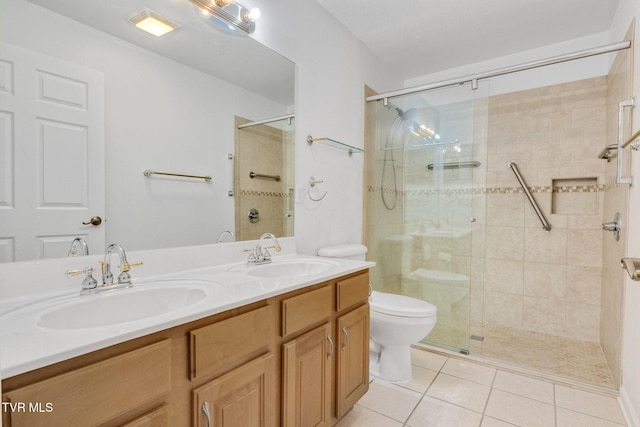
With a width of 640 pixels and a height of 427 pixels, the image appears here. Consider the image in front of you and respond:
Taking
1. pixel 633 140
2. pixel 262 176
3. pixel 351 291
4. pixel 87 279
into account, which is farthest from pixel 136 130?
pixel 633 140

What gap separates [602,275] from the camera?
251 cm

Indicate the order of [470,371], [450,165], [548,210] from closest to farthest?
[470,371]
[450,165]
[548,210]

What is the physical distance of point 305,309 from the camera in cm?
127

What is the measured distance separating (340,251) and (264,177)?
72 centimetres

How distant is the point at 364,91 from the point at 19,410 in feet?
8.66

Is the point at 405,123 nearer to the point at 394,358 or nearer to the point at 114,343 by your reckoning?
the point at 394,358

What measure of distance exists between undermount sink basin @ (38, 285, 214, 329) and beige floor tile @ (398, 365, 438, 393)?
4.88 ft

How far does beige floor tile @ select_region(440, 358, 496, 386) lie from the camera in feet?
6.64

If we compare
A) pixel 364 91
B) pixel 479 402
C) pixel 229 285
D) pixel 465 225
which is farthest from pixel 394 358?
pixel 364 91

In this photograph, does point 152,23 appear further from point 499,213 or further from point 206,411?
point 499,213

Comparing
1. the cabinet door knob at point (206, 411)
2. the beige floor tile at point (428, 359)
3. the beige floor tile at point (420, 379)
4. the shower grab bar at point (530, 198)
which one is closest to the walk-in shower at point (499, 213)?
the shower grab bar at point (530, 198)

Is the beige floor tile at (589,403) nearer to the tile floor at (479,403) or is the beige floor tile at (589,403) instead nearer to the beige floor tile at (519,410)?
the tile floor at (479,403)

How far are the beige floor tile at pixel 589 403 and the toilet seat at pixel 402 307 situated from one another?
82 centimetres

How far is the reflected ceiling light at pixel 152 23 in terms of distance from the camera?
1233mm
